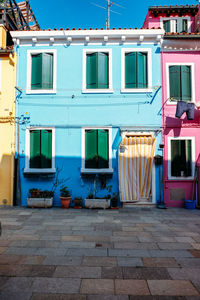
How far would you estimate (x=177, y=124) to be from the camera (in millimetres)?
9484

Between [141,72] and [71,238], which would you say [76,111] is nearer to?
[141,72]

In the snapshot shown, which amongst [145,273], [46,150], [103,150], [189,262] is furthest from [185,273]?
[46,150]

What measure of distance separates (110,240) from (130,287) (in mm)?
2060

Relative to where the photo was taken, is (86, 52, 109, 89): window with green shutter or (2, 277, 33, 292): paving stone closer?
(2, 277, 33, 292): paving stone

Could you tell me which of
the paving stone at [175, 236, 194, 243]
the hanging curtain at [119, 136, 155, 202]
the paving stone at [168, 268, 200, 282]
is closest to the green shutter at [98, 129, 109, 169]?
the hanging curtain at [119, 136, 155, 202]

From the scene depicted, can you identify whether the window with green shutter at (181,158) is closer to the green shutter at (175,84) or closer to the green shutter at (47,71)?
the green shutter at (175,84)

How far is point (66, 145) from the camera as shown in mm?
9461

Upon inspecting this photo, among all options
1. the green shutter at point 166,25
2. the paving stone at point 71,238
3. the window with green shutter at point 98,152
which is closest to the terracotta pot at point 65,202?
the window with green shutter at point 98,152

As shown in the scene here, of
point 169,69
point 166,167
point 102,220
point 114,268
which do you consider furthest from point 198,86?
point 114,268

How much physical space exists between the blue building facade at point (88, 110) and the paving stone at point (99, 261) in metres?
5.03

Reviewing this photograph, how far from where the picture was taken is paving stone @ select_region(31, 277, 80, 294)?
10.1 feet

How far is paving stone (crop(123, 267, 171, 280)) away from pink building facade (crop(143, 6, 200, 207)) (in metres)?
5.95

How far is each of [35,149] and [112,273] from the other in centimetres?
707

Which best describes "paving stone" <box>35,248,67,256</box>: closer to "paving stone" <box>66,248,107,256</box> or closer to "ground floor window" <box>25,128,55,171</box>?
"paving stone" <box>66,248,107,256</box>
